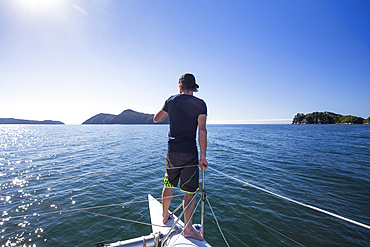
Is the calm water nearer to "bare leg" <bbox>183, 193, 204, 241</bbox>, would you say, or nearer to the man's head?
"bare leg" <bbox>183, 193, 204, 241</bbox>

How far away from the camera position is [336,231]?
4.23 meters

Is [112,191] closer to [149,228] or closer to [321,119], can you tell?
[149,228]

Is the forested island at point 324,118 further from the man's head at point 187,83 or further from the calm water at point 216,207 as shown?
the man's head at point 187,83

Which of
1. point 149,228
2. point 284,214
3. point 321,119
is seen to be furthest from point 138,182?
point 321,119

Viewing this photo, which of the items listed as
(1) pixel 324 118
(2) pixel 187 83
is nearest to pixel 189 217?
(2) pixel 187 83

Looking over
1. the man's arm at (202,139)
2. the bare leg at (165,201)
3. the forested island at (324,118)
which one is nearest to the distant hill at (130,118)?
the forested island at (324,118)

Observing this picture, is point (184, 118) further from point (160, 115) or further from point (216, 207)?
point (216, 207)

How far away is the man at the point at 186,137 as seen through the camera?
2.42m

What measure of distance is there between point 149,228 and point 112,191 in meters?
2.74

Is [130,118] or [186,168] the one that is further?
[130,118]

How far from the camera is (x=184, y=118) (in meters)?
2.45

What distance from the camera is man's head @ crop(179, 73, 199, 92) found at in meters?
2.54

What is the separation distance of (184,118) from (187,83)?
59 cm

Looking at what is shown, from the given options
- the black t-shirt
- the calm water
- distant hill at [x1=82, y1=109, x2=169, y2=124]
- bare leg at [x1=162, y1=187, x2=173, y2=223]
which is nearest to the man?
the black t-shirt
